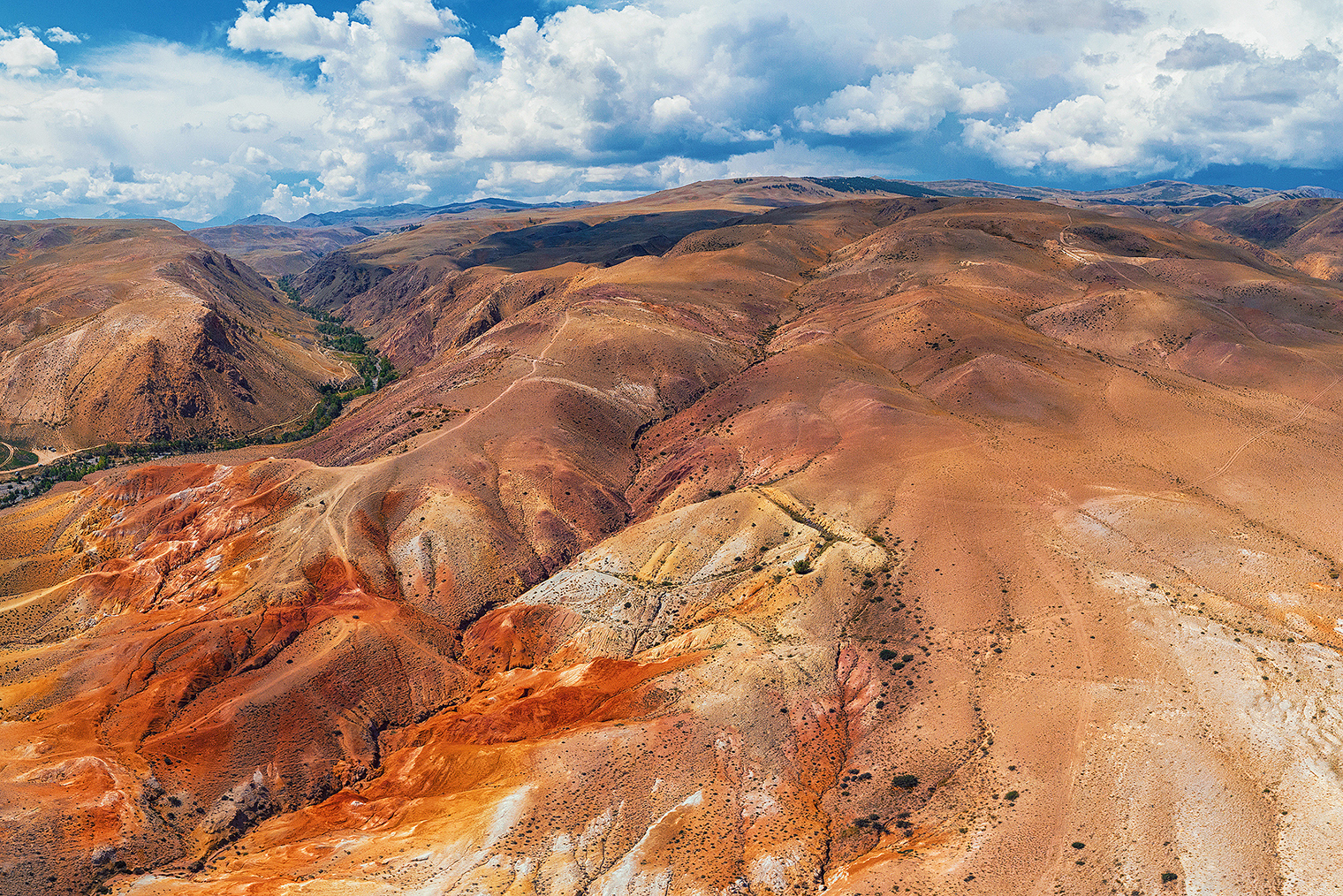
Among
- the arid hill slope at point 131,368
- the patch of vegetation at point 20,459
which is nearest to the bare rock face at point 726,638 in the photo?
the patch of vegetation at point 20,459

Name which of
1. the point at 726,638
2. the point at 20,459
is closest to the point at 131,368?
the point at 20,459

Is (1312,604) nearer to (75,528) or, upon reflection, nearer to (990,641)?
(990,641)

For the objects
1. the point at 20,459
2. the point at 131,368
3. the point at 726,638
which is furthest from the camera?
the point at 131,368

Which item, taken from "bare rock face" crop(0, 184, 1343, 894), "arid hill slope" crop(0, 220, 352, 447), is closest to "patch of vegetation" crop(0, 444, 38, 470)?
"arid hill slope" crop(0, 220, 352, 447)

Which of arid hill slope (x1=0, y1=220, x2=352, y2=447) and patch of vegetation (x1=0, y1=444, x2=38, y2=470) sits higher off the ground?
arid hill slope (x1=0, y1=220, x2=352, y2=447)

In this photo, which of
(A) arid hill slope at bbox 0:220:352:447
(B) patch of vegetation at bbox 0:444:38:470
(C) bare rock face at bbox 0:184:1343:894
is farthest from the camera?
(A) arid hill slope at bbox 0:220:352:447

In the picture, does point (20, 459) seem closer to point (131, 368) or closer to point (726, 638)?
point (131, 368)

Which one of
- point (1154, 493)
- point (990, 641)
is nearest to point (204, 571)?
point (990, 641)

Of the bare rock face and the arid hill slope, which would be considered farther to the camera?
the arid hill slope

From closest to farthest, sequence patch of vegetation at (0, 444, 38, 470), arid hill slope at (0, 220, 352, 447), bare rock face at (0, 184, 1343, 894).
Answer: bare rock face at (0, 184, 1343, 894), patch of vegetation at (0, 444, 38, 470), arid hill slope at (0, 220, 352, 447)

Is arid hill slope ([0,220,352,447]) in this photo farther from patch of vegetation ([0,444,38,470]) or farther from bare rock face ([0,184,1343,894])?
bare rock face ([0,184,1343,894])
